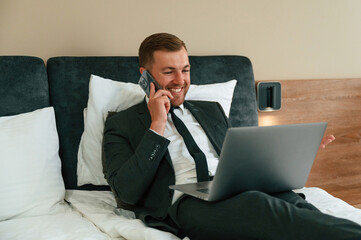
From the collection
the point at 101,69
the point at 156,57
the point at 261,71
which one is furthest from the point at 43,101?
the point at 261,71

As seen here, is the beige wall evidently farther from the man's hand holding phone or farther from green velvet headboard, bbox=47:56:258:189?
the man's hand holding phone

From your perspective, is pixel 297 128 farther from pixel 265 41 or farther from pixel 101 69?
pixel 265 41

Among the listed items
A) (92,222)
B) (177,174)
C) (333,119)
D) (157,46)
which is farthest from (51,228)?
(333,119)

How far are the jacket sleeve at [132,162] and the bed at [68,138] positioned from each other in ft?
0.40

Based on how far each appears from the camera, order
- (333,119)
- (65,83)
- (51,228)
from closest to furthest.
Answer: (51,228) → (65,83) → (333,119)

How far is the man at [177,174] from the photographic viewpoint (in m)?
1.07

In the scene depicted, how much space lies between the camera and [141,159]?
1444 millimetres

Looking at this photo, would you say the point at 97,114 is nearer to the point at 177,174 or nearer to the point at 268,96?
the point at 177,174

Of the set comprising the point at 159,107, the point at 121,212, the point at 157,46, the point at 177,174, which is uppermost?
the point at 157,46

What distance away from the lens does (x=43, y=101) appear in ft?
6.01

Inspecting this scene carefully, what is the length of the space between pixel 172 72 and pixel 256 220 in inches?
33.0

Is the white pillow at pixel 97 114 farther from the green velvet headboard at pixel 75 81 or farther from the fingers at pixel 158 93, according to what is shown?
the fingers at pixel 158 93

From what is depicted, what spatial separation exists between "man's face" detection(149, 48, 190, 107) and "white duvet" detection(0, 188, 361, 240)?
22.5 inches

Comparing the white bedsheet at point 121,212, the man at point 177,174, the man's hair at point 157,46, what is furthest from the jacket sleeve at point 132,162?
the man's hair at point 157,46
